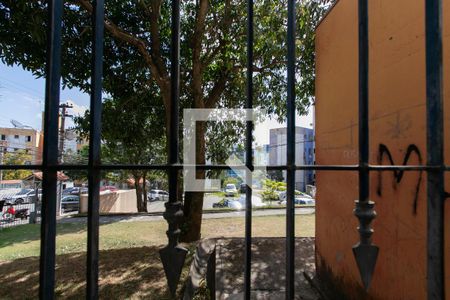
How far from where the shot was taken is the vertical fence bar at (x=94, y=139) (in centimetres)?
100

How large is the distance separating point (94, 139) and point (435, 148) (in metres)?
1.11

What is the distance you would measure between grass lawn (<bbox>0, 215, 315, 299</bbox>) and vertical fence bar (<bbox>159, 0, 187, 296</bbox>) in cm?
442

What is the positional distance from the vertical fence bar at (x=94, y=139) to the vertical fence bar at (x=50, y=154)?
4.0 inches

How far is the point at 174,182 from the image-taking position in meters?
1.12

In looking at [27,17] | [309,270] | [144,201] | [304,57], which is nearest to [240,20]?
[304,57]

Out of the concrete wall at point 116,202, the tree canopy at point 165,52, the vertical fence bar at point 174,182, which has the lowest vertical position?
the concrete wall at point 116,202

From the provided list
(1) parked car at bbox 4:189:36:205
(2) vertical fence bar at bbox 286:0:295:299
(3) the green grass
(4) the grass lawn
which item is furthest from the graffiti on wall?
(1) parked car at bbox 4:189:36:205

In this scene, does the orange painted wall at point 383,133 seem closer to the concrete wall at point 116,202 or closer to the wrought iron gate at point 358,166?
the wrought iron gate at point 358,166

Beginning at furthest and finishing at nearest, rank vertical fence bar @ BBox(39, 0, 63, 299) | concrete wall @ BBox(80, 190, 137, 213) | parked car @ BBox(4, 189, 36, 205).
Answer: parked car @ BBox(4, 189, 36, 205) < concrete wall @ BBox(80, 190, 137, 213) < vertical fence bar @ BBox(39, 0, 63, 299)

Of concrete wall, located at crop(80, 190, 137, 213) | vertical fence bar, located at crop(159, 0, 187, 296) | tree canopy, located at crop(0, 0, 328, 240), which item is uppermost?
tree canopy, located at crop(0, 0, 328, 240)

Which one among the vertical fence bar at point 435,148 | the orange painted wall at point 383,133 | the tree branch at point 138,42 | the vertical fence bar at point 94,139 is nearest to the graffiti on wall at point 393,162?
the orange painted wall at point 383,133

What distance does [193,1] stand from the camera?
790 centimetres

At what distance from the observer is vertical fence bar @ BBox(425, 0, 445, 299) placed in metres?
1.10

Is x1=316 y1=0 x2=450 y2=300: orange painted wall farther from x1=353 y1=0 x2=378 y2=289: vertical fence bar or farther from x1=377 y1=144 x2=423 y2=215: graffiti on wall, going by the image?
x1=353 y1=0 x2=378 y2=289: vertical fence bar
